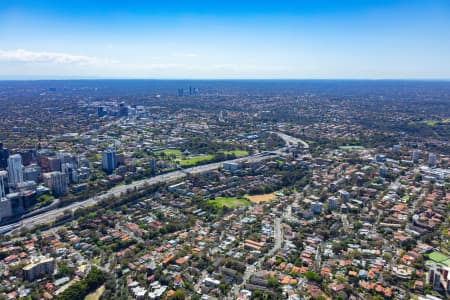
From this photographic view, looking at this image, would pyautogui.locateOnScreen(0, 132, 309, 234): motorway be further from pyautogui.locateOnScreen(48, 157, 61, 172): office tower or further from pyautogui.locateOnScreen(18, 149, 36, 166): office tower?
pyautogui.locateOnScreen(18, 149, 36, 166): office tower

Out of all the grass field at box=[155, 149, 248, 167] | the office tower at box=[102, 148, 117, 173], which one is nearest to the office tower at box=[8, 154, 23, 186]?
the office tower at box=[102, 148, 117, 173]

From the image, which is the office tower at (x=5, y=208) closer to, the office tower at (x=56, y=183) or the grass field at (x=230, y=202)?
the office tower at (x=56, y=183)

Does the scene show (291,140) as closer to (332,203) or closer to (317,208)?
(332,203)

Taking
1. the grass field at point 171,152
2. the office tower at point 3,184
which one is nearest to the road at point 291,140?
the grass field at point 171,152

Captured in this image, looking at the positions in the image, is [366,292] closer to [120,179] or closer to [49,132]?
[120,179]

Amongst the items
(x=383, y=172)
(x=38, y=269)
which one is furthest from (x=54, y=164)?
(x=383, y=172)

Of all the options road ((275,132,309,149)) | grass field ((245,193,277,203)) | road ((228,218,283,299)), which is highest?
road ((275,132,309,149))
